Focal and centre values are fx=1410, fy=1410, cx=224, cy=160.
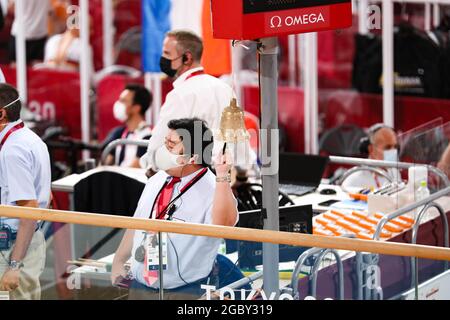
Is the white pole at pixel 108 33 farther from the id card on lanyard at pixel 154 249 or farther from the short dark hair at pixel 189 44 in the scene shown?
the id card on lanyard at pixel 154 249

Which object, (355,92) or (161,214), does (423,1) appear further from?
(161,214)

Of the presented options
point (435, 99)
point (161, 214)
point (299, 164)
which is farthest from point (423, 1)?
point (161, 214)

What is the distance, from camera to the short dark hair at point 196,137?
22.1 feet

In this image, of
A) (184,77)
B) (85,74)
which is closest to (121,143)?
(184,77)

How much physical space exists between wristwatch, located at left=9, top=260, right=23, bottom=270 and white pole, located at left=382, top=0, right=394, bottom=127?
520 centimetres

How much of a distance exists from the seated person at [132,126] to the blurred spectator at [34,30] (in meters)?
3.32

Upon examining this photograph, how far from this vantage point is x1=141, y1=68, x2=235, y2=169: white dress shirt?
24.2 feet

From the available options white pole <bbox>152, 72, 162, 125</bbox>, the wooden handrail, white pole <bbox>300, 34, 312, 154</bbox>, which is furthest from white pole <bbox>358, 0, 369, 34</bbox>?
the wooden handrail

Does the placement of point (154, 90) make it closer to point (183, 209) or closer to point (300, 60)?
point (300, 60)

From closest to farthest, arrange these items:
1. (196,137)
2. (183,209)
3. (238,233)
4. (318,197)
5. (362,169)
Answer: (238,233) < (183,209) < (196,137) < (318,197) < (362,169)

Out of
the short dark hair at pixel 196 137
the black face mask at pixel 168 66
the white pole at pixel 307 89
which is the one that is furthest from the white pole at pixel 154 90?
the short dark hair at pixel 196 137

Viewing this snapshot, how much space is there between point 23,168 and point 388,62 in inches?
187

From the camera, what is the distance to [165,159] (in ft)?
22.5

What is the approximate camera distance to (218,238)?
5.84 meters
